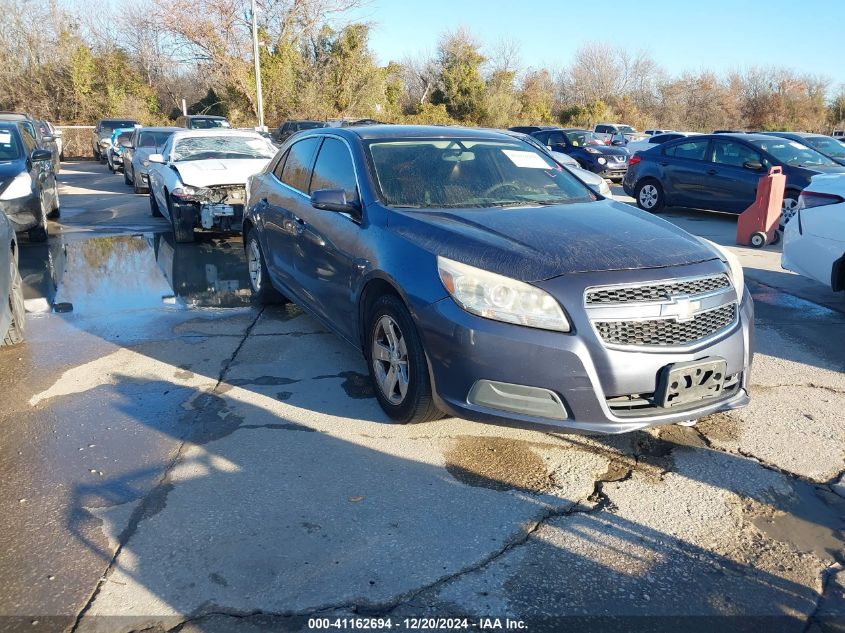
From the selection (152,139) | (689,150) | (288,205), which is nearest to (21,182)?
(288,205)

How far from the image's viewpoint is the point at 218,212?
9.71 meters

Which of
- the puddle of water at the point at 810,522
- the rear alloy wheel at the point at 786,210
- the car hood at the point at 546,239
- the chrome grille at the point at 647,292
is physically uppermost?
the car hood at the point at 546,239

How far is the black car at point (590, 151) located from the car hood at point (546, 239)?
17171 mm

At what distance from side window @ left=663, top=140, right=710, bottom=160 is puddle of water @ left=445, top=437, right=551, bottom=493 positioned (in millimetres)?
10629

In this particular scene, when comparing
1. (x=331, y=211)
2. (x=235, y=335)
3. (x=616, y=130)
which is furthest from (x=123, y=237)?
(x=616, y=130)

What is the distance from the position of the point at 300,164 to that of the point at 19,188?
217 inches

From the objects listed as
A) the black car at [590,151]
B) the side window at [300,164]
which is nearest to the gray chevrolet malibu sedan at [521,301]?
the side window at [300,164]

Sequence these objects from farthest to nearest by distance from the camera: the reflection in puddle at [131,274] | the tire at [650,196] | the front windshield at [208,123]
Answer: the front windshield at [208,123] < the tire at [650,196] < the reflection in puddle at [131,274]

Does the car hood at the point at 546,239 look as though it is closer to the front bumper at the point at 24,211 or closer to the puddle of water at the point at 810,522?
the puddle of water at the point at 810,522

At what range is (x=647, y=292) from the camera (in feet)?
11.1

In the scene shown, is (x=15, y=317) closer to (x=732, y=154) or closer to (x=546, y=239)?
(x=546, y=239)

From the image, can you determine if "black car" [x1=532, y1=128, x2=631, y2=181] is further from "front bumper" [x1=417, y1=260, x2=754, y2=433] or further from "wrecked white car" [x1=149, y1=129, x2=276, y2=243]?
"front bumper" [x1=417, y1=260, x2=754, y2=433]

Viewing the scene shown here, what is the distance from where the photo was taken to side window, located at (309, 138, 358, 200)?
4.71m

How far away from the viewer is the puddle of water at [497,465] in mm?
3496
